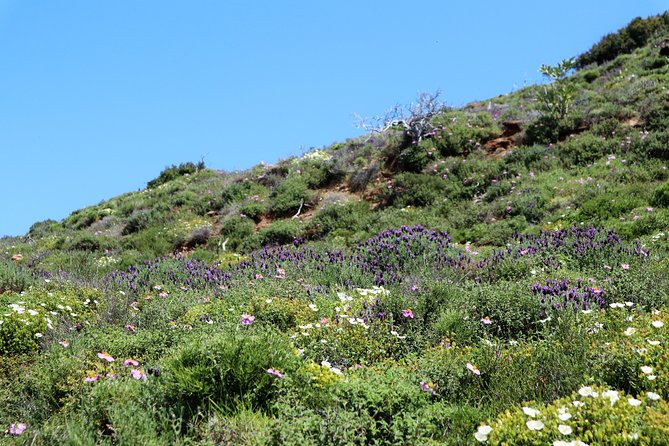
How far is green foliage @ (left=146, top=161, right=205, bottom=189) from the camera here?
87.4 feet

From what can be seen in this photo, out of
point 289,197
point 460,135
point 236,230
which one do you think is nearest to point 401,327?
point 236,230

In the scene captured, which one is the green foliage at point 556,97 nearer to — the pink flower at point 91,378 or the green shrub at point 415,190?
the green shrub at point 415,190

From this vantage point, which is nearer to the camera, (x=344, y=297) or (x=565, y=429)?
(x=565, y=429)

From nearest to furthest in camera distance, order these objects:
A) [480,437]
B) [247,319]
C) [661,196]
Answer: [480,437]
[247,319]
[661,196]

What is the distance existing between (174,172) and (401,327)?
76.7 feet

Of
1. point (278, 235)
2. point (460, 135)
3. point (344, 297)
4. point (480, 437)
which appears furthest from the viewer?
point (460, 135)

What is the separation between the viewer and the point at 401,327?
557 cm

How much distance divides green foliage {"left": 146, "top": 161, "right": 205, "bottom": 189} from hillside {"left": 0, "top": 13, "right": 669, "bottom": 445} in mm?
12319

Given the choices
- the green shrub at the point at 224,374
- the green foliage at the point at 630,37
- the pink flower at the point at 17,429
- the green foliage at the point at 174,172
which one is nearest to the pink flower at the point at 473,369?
the green shrub at the point at 224,374

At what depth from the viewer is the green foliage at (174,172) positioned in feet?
87.4

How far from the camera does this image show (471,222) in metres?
12.7

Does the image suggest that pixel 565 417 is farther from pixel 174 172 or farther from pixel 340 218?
pixel 174 172

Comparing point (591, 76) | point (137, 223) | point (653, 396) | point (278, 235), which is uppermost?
point (137, 223)

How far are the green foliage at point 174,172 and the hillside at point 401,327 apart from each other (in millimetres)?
12319
